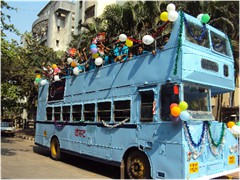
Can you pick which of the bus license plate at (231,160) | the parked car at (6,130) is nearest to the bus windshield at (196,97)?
the bus license plate at (231,160)

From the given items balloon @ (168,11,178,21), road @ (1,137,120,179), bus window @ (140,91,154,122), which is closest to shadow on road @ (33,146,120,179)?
road @ (1,137,120,179)

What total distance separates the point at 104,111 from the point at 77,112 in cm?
188

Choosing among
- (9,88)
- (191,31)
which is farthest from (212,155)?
(9,88)

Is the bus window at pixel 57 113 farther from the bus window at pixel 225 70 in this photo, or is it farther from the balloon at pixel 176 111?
the bus window at pixel 225 70

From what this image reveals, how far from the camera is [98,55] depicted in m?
9.46

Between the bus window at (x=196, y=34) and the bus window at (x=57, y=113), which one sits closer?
the bus window at (x=196, y=34)

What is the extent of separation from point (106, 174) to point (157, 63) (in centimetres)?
424

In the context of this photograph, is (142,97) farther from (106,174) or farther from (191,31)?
(106,174)

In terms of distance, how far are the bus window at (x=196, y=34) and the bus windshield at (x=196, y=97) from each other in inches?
47.6

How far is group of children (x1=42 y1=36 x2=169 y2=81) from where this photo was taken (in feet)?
27.2

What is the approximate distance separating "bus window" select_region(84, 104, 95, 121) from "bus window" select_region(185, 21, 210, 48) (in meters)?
4.12

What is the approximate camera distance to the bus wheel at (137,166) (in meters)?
6.93

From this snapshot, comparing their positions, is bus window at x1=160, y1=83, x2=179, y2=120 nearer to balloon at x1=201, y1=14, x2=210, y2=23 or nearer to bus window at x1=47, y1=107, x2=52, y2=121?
balloon at x1=201, y1=14, x2=210, y2=23

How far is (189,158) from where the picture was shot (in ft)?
20.2
